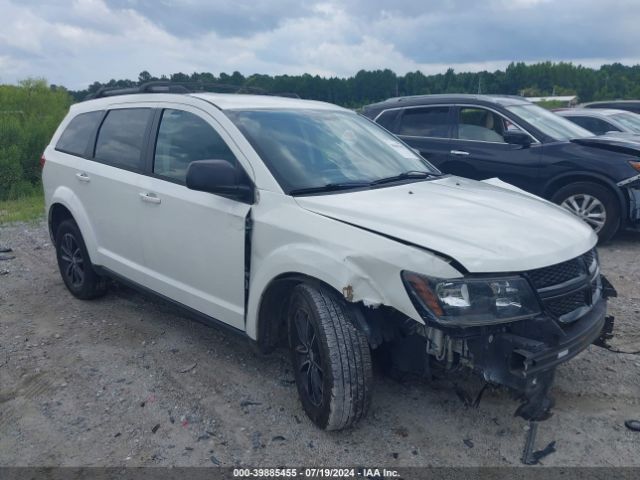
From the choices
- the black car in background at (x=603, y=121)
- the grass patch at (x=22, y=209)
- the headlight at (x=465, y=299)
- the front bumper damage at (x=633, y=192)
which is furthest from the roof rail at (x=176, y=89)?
the black car in background at (x=603, y=121)

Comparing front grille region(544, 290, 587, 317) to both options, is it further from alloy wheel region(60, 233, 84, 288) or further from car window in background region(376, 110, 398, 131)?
car window in background region(376, 110, 398, 131)

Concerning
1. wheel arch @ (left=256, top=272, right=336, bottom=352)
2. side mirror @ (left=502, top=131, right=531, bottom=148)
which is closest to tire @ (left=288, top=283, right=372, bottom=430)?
wheel arch @ (left=256, top=272, right=336, bottom=352)

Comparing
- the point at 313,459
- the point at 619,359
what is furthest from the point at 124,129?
the point at 619,359

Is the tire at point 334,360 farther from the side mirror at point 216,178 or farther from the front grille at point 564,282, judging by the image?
the front grille at point 564,282

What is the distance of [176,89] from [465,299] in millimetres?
2978

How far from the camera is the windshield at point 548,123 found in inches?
297

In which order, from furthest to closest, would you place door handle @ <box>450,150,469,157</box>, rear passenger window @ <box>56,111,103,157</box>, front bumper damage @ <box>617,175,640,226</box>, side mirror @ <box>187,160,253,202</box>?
door handle @ <box>450,150,469,157</box>, front bumper damage @ <box>617,175,640,226</box>, rear passenger window @ <box>56,111,103,157</box>, side mirror @ <box>187,160,253,202</box>

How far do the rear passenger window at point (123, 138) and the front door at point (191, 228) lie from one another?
24 cm

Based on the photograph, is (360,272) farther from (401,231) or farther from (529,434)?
(529,434)

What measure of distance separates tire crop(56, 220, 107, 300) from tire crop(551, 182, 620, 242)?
17.8 ft

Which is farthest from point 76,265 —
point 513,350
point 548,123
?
point 548,123

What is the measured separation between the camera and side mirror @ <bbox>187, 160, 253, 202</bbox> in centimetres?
334

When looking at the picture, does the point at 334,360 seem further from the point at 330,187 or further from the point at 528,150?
the point at 528,150

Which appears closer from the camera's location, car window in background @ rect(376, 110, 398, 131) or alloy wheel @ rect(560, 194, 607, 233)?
alloy wheel @ rect(560, 194, 607, 233)
